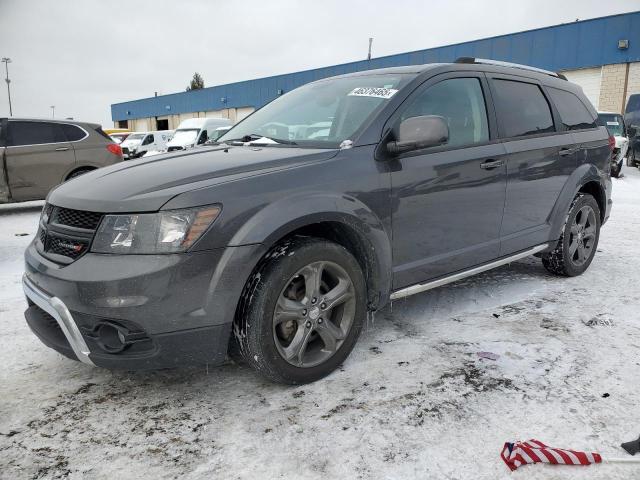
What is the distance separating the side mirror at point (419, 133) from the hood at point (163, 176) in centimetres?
38

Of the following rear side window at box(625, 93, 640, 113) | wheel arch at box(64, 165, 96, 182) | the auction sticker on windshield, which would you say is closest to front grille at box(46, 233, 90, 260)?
the auction sticker on windshield

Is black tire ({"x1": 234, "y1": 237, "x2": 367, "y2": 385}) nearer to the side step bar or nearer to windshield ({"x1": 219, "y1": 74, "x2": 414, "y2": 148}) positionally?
the side step bar

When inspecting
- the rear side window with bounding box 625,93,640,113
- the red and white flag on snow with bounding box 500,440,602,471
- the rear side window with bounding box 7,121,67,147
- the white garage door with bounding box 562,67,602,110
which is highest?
the white garage door with bounding box 562,67,602,110

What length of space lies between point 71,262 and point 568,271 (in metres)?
3.89

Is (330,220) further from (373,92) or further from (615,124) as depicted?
(615,124)

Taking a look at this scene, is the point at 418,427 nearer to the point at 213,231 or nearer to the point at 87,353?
the point at 213,231

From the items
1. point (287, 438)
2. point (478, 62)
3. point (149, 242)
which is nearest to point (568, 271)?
point (478, 62)

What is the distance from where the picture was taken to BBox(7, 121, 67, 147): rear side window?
27.4ft

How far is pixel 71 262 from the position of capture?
229 centimetres

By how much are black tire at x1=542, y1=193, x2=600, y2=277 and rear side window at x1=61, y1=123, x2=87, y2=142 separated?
25.6 feet

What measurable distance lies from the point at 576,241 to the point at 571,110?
1130 millimetres

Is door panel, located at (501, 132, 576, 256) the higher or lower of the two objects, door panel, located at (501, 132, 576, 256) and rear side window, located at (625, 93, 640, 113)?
the lower

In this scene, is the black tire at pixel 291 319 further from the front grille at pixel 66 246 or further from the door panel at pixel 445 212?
the front grille at pixel 66 246

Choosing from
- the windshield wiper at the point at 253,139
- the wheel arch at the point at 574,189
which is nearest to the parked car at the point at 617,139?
the wheel arch at the point at 574,189
